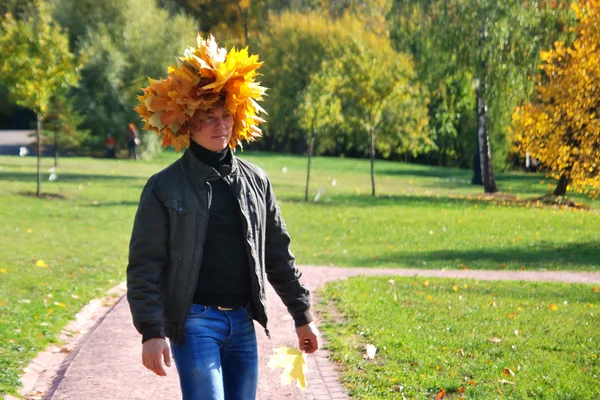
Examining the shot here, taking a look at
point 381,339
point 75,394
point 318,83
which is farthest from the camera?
point 318,83

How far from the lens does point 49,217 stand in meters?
20.7

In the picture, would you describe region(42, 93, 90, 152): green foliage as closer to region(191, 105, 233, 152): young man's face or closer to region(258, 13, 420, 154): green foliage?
region(258, 13, 420, 154): green foliage

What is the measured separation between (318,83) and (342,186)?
30.9 feet

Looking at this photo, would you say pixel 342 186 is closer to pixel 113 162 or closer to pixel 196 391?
pixel 113 162

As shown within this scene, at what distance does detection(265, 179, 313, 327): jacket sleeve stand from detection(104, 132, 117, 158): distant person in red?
40.9 meters

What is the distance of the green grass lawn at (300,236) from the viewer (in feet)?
36.2

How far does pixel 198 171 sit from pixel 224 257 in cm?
39

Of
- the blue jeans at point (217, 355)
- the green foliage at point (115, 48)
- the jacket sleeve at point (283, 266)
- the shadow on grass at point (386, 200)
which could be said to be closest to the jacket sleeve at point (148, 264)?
the blue jeans at point (217, 355)

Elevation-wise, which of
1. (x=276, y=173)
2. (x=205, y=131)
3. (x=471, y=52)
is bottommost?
(x=276, y=173)

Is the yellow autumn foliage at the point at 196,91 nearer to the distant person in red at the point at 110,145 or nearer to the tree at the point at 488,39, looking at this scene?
the tree at the point at 488,39

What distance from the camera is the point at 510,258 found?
1700 centimetres

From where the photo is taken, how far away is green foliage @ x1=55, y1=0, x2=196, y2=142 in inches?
1647

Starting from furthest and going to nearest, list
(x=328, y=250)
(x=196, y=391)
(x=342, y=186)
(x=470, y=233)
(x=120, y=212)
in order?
(x=342, y=186) → (x=120, y=212) → (x=470, y=233) → (x=328, y=250) → (x=196, y=391)

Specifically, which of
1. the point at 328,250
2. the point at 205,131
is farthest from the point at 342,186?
the point at 205,131
